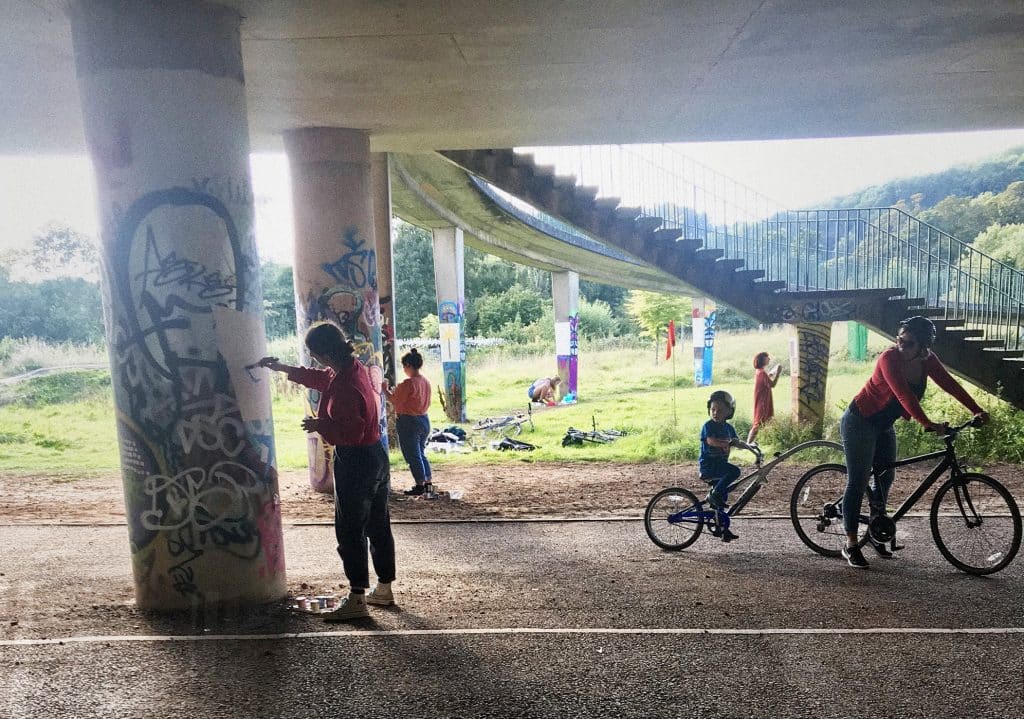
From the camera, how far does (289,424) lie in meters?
18.9

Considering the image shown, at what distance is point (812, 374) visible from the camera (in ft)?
48.5

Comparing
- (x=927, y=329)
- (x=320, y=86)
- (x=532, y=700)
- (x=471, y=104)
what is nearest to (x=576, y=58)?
(x=471, y=104)

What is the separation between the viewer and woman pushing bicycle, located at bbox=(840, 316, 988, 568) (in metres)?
5.94

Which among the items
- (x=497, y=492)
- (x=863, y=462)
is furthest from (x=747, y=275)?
(x=863, y=462)

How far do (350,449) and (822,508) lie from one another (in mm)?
4367

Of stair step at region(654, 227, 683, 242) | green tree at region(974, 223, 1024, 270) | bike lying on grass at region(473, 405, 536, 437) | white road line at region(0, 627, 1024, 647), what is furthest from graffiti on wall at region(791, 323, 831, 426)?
green tree at region(974, 223, 1024, 270)

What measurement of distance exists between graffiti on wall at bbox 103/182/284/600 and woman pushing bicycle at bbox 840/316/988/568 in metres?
4.77

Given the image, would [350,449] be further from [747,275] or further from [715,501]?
[747,275]

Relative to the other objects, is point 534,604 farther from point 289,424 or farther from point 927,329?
point 289,424

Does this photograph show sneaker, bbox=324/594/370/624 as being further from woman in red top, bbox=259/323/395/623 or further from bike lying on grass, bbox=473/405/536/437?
bike lying on grass, bbox=473/405/536/437

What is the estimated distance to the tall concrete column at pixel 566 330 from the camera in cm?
2597

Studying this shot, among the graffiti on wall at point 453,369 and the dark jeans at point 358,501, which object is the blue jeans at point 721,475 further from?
the graffiti on wall at point 453,369

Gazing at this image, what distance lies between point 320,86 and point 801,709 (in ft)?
23.1

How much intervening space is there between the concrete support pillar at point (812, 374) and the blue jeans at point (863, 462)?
8.60 m
